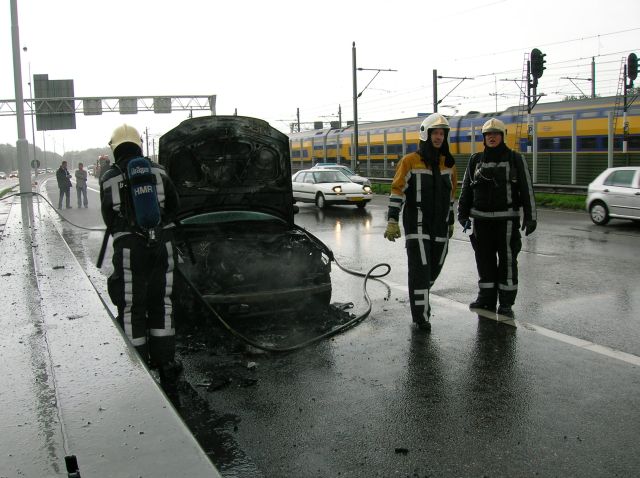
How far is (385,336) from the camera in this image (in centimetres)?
568

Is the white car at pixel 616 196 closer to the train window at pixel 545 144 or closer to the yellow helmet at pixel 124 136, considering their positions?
the train window at pixel 545 144

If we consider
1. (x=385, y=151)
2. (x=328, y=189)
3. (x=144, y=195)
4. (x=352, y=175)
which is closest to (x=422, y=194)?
(x=144, y=195)

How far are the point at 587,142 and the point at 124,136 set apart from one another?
2349cm

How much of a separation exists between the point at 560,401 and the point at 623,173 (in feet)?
38.4

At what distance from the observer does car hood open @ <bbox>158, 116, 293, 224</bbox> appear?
248 inches

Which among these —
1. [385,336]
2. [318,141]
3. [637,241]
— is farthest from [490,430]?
[318,141]

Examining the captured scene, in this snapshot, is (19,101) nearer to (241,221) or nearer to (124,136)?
(241,221)

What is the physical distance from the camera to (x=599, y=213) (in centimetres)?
1466

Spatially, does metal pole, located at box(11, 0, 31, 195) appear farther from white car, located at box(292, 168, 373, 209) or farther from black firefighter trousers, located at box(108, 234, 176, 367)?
black firefighter trousers, located at box(108, 234, 176, 367)

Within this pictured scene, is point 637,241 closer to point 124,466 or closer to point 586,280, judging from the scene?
point 586,280

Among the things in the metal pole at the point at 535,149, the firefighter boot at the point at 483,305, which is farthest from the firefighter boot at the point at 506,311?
the metal pole at the point at 535,149

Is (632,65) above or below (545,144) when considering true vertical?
above

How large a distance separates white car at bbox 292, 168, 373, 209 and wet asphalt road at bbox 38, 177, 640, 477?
1284 cm

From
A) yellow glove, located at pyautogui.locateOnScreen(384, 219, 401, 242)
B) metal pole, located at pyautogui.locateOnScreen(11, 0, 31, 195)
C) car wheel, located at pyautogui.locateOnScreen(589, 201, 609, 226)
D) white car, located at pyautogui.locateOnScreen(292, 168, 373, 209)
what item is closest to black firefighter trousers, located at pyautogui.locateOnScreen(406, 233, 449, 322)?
yellow glove, located at pyautogui.locateOnScreen(384, 219, 401, 242)
